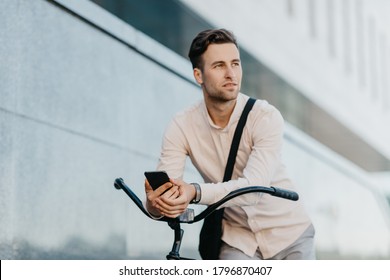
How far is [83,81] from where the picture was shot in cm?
989

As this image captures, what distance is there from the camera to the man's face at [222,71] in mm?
4090

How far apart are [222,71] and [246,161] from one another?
51 centimetres

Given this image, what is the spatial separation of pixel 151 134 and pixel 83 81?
6.97 ft

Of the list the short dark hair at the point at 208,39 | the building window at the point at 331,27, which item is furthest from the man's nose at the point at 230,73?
the building window at the point at 331,27

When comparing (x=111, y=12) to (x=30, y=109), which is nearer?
(x=30, y=109)

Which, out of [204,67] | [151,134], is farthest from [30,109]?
[204,67]

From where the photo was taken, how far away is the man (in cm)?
412

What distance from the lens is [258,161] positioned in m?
4.12

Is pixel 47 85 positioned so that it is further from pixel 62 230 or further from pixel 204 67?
pixel 204 67

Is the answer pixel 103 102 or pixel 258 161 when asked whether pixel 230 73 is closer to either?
pixel 258 161

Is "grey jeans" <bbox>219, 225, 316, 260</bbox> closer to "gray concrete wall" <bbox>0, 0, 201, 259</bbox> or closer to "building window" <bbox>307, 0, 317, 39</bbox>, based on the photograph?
"gray concrete wall" <bbox>0, 0, 201, 259</bbox>

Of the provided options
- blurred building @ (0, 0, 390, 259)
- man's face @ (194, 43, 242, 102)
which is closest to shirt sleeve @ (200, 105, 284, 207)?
man's face @ (194, 43, 242, 102)

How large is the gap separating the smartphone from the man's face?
0.64 metres

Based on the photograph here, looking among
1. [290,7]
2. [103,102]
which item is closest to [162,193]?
[103,102]
